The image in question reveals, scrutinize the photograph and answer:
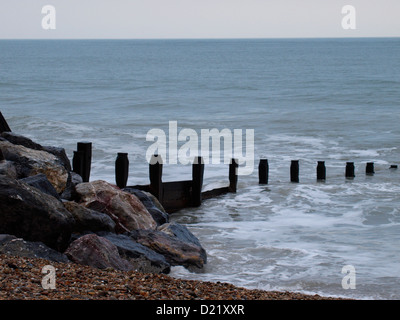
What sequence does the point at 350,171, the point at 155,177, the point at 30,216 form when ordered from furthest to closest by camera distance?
the point at 350,171 → the point at 155,177 → the point at 30,216

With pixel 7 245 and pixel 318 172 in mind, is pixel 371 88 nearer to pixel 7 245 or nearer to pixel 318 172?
pixel 318 172

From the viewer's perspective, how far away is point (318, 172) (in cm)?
2117

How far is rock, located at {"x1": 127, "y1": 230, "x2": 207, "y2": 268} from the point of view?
10836 mm

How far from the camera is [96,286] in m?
7.36

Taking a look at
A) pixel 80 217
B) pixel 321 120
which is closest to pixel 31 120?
pixel 321 120

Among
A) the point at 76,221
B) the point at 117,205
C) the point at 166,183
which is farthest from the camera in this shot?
the point at 166,183

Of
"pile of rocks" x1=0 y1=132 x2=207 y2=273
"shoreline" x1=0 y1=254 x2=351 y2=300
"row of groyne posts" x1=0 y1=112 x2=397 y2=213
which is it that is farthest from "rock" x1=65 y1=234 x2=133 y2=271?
"row of groyne posts" x1=0 y1=112 x2=397 y2=213

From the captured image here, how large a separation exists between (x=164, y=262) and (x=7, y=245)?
2499 mm

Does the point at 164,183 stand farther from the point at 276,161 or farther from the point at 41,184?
the point at 276,161

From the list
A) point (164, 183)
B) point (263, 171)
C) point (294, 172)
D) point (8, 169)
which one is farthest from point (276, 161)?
point (8, 169)

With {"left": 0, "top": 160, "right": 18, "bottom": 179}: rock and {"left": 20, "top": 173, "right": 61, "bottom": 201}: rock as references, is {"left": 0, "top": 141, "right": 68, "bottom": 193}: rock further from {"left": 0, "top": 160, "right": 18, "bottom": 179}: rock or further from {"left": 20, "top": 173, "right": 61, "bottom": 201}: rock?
{"left": 20, "top": 173, "right": 61, "bottom": 201}: rock

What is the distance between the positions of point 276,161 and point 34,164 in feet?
A: 46.4
